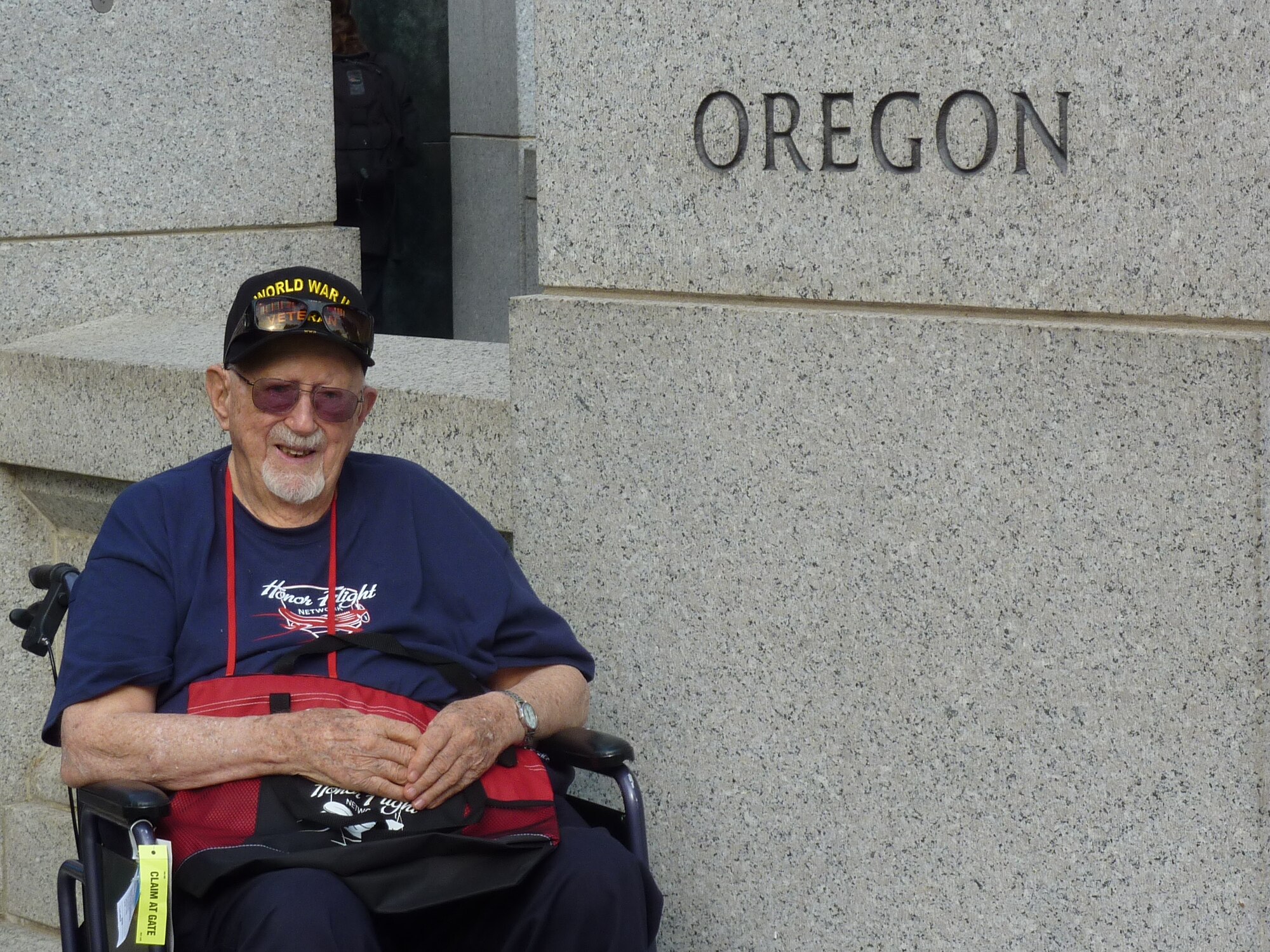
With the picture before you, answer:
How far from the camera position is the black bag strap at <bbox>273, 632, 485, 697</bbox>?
8.87 feet

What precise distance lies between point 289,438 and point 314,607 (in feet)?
0.93

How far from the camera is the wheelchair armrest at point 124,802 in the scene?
2.44 meters

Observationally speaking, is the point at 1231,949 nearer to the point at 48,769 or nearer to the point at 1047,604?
the point at 1047,604

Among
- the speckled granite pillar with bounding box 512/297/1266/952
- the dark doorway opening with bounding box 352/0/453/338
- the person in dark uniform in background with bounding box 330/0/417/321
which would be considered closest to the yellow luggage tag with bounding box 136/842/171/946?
the speckled granite pillar with bounding box 512/297/1266/952

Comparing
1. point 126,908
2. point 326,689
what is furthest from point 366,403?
point 126,908

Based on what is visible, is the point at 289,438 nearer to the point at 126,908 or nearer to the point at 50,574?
the point at 50,574

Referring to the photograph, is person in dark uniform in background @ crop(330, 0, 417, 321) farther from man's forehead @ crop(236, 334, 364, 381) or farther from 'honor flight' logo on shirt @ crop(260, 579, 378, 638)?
'honor flight' logo on shirt @ crop(260, 579, 378, 638)

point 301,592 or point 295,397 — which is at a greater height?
point 295,397

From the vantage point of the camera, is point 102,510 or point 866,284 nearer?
point 866,284

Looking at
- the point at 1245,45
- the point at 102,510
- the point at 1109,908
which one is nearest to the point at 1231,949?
the point at 1109,908

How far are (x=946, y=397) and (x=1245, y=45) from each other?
722 millimetres

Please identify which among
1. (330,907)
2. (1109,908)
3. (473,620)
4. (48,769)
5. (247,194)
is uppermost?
(247,194)

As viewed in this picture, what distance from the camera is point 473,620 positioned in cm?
289

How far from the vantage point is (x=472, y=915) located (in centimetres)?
263
